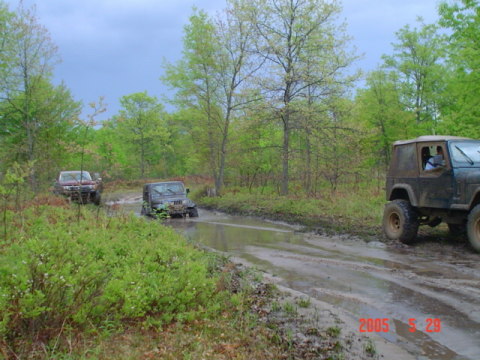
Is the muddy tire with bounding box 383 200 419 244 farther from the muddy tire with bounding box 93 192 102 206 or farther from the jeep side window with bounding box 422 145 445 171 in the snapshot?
the muddy tire with bounding box 93 192 102 206

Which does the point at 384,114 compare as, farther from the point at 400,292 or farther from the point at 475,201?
the point at 400,292

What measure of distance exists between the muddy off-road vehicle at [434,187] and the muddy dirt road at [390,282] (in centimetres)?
61

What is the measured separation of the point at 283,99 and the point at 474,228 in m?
13.9

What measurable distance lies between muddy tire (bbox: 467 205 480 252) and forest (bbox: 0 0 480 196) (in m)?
10.0

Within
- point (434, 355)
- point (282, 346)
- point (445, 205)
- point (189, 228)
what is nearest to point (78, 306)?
point (282, 346)

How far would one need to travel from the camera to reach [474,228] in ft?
27.7

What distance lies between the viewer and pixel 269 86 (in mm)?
21172

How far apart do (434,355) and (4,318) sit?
4.03 m

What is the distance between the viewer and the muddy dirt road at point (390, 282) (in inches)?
187

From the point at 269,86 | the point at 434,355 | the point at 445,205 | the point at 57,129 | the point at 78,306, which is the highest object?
the point at 269,86

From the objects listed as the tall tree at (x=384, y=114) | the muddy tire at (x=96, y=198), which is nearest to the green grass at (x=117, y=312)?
the muddy tire at (x=96, y=198)

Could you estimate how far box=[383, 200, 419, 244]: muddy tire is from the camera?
10.0 metres

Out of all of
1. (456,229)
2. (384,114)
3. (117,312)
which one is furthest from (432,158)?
(384,114)

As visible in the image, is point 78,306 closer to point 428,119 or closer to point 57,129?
point 57,129
